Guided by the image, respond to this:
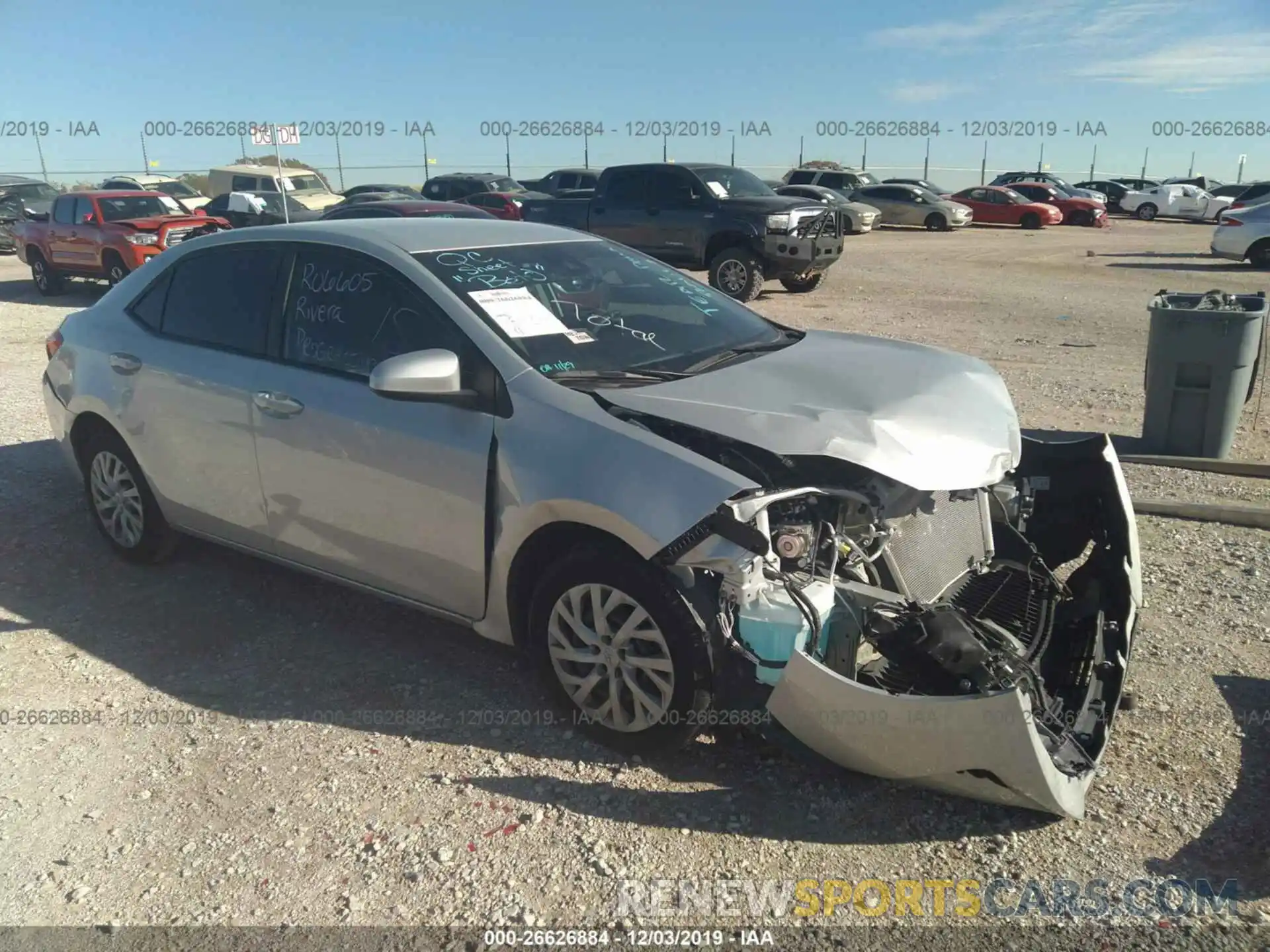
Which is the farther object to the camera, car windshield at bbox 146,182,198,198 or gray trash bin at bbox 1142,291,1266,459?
car windshield at bbox 146,182,198,198

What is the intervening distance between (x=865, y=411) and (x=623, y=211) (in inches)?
511

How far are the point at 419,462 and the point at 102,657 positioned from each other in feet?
6.10

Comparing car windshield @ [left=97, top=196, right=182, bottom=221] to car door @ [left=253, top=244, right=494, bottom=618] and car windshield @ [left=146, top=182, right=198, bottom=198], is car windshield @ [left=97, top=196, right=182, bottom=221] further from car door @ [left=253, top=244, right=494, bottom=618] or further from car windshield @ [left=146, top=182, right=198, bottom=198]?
car windshield @ [left=146, top=182, right=198, bottom=198]

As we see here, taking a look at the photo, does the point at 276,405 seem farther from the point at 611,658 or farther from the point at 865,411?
the point at 865,411

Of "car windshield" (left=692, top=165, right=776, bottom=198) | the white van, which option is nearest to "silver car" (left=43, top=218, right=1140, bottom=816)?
"car windshield" (left=692, top=165, right=776, bottom=198)

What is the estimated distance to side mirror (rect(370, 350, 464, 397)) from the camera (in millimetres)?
3332

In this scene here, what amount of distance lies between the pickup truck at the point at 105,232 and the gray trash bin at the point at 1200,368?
13.5m

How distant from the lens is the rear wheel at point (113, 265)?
1541cm

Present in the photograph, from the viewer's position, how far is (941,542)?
3570 mm

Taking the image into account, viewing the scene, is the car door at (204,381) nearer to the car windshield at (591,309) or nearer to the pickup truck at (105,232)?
the car windshield at (591,309)

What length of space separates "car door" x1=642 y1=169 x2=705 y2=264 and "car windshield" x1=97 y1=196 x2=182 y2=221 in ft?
26.0

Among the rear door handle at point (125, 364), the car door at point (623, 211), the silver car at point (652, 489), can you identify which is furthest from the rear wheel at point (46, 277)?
the silver car at point (652, 489)

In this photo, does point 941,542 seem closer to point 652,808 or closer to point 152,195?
point 652,808

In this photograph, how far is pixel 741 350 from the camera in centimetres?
405
